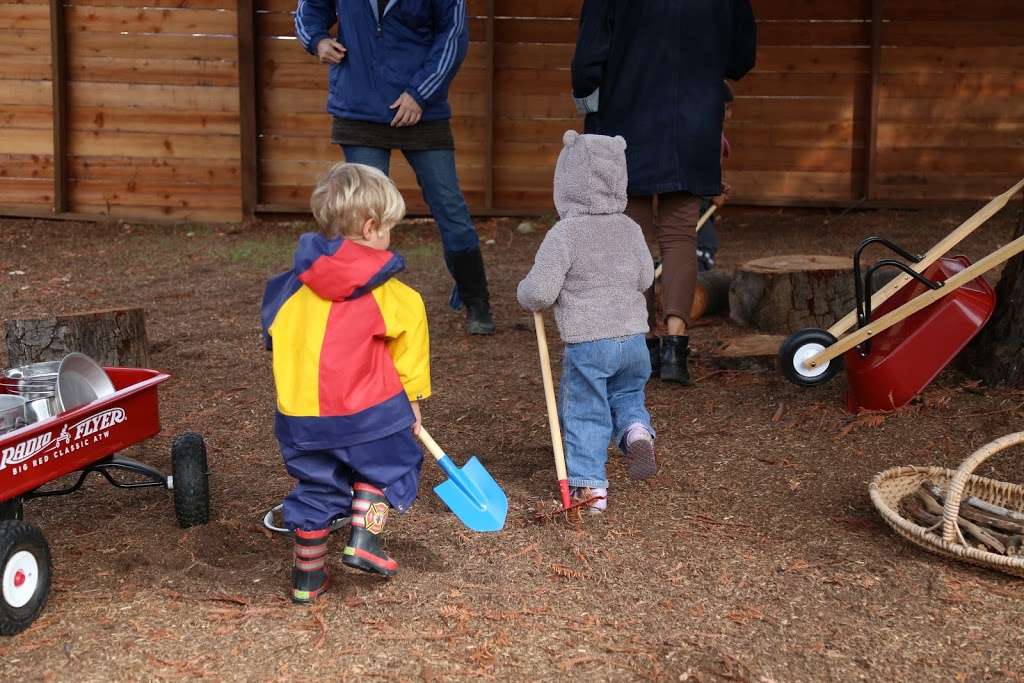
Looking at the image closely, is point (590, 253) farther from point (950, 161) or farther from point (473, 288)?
point (950, 161)

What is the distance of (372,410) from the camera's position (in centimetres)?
307

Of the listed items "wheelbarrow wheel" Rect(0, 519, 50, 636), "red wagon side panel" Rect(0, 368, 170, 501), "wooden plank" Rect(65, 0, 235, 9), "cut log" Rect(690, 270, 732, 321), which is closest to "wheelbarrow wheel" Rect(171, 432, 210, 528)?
"red wagon side panel" Rect(0, 368, 170, 501)

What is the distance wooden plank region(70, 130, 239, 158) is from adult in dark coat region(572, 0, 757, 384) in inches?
230

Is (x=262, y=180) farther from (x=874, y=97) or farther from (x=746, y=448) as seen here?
(x=746, y=448)

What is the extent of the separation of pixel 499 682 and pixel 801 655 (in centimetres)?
72

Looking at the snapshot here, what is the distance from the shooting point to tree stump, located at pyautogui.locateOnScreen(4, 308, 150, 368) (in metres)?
5.04

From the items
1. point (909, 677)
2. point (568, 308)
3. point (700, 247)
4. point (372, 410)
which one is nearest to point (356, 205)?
point (372, 410)

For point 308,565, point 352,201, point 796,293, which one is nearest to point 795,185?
point 796,293

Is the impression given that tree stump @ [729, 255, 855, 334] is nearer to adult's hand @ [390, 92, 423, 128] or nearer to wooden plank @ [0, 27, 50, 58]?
adult's hand @ [390, 92, 423, 128]

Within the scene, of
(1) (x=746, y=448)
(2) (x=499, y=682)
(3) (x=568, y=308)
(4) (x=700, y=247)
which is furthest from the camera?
(4) (x=700, y=247)

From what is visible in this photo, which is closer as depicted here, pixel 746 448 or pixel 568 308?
pixel 568 308

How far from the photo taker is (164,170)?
10.4 meters

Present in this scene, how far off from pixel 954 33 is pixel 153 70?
6768mm

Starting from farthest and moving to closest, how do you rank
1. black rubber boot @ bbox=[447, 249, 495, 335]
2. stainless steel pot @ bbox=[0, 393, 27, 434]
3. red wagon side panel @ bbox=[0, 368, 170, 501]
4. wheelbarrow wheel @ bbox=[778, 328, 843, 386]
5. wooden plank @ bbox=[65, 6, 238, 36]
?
wooden plank @ bbox=[65, 6, 238, 36] < black rubber boot @ bbox=[447, 249, 495, 335] < wheelbarrow wheel @ bbox=[778, 328, 843, 386] < stainless steel pot @ bbox=[0, 393, 27, 434] < red wagon side panel @ bbox=[0, 368, 170, 501]
